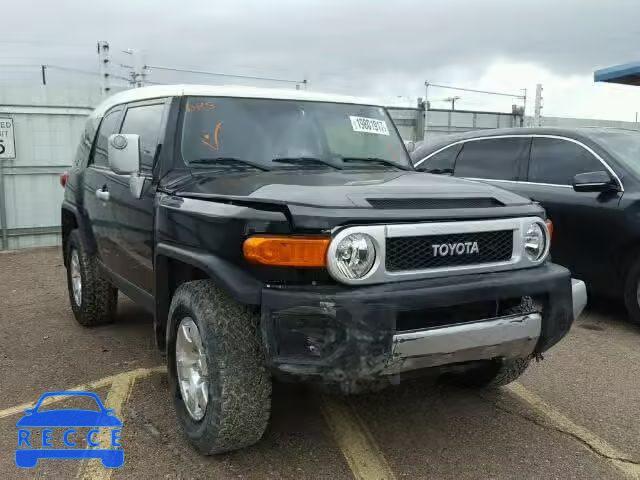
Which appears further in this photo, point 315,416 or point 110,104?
point 110,104

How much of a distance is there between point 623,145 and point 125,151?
4.41 metres

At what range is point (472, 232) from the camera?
2.87 metres

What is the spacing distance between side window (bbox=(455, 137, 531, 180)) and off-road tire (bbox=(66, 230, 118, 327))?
3.77 metres

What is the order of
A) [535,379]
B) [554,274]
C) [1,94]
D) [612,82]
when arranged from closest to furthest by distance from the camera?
[554,274] → [535,379] → [1,94] → [612,82]

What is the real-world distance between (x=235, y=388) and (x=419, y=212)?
1141 mm

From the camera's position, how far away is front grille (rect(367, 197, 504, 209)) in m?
2.79

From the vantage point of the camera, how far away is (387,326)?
2504 mm

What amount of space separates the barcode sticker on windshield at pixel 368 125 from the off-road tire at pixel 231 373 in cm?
177

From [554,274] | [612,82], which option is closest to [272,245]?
[554,274]

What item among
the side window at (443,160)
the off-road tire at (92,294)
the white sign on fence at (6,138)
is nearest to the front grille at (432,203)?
the off-road tire at (92,294)

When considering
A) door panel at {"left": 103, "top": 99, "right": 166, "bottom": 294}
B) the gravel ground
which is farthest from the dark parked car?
door panel at {"left": 103, "top": 99, "right": 166, "bottom": 294}

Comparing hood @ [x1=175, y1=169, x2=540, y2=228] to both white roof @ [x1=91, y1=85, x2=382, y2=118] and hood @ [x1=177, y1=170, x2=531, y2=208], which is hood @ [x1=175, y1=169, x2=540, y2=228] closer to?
hood @ [x1=177, y1=170, x2=531, y2=208]

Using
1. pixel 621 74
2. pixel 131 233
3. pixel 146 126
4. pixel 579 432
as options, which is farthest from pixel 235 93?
pixel 621 74

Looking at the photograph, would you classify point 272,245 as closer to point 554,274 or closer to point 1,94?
point 554,274
